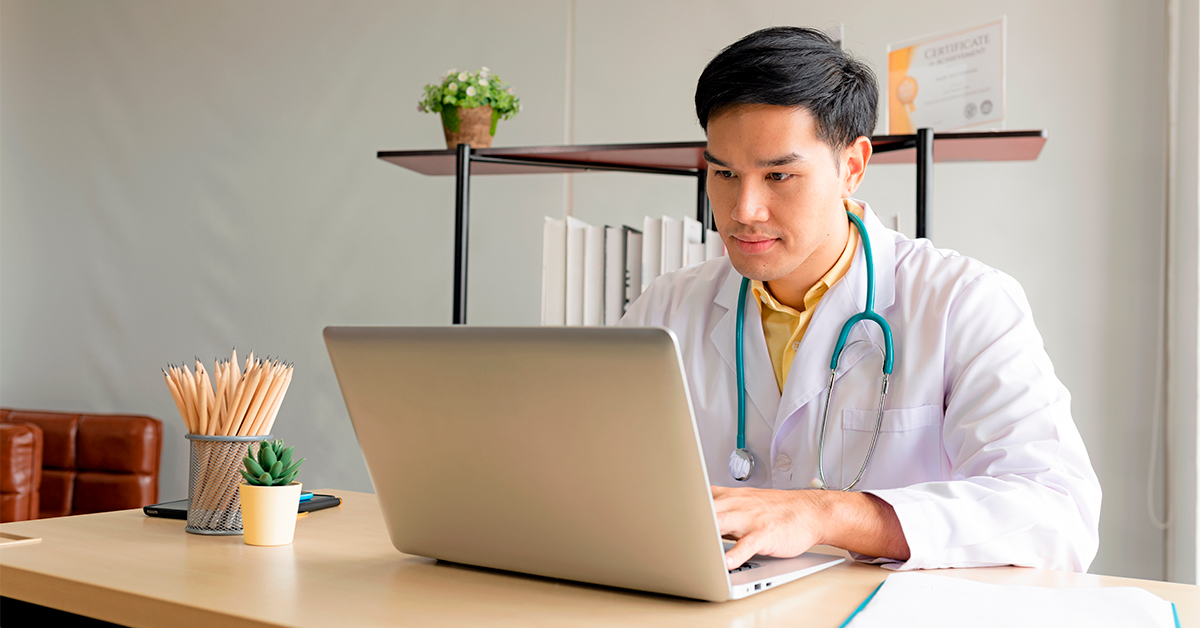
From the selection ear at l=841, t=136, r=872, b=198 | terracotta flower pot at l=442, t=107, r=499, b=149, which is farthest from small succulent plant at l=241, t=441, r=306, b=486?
terracotta flower pot at l=442, t=107, r=499, b=149

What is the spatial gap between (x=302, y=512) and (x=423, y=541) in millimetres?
370

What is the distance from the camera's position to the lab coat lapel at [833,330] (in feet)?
4.32

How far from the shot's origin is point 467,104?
2312 millimetres

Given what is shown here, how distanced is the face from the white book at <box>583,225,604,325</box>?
2.87 feet

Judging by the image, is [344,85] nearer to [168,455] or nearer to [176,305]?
[176,305]

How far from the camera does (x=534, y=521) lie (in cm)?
Answer: 80

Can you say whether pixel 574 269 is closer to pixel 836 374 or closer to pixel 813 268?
pixel 813 268

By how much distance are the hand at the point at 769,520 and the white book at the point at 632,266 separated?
128 cm

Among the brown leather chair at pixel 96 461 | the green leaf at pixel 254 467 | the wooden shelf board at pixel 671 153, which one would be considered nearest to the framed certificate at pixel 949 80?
the wooden shelf board at pixel 671 153

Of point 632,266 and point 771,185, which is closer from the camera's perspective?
point 771,185

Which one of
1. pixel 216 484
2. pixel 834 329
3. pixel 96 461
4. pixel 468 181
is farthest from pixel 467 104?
pixel 96 461

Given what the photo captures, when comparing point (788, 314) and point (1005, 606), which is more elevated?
point (788, 314)

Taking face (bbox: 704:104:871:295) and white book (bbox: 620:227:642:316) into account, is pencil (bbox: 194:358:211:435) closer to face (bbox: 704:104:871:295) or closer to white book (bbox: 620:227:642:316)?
face (bbox: 704:104:871:295)

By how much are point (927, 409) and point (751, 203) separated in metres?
0.37
